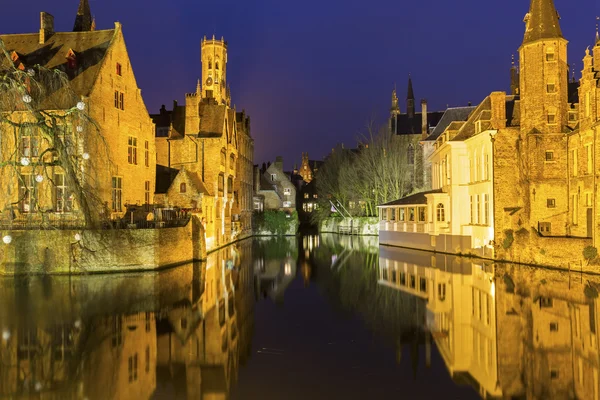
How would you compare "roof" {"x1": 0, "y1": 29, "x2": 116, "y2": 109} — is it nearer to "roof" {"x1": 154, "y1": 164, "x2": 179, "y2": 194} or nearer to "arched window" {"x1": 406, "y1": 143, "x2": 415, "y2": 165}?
"roof" {"x1": 154, "y1": 164, "x2": 179, "y2": 194}

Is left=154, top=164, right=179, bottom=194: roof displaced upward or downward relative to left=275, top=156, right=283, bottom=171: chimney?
A: downward

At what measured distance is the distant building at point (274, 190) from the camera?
80125 mm

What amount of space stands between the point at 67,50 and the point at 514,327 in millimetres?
30295

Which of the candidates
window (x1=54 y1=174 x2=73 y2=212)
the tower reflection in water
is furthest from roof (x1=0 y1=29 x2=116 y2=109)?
the tower reflection in water

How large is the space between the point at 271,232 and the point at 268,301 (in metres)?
48.2

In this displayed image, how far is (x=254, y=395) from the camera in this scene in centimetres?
947

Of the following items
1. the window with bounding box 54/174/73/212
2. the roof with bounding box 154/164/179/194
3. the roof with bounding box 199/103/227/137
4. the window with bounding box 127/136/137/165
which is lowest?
the window with bounding box 54/174/73/212

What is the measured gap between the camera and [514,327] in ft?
Result: 46.9

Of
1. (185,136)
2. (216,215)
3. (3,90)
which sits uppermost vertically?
(185,136)

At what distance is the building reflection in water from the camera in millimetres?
9930

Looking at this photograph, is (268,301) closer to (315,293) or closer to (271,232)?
(315,293)

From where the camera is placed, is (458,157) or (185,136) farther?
(185,136)

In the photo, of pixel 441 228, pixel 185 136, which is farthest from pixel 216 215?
pixel 441 228

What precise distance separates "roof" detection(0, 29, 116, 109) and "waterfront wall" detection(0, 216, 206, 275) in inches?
394
